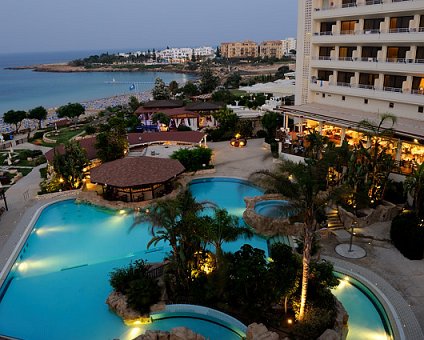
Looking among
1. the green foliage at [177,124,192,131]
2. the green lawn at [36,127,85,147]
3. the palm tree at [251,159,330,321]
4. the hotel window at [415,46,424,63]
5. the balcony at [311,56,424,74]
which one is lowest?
the green lawn at [36,127,85,147]

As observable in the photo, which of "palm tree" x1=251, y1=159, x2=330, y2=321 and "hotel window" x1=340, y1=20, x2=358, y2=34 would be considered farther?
"hotel window" x1=340, y1=20, x2=358, y2=34

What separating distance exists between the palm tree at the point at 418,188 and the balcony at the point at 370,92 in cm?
908

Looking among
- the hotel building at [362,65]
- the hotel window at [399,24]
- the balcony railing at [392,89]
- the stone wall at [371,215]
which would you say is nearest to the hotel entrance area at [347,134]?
the hotel building at [362,65]

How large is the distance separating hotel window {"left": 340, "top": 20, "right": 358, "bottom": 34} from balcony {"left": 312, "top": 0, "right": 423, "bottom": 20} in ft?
2.84

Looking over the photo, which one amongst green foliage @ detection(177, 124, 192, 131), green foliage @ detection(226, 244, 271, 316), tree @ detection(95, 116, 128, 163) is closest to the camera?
green foliage @ detection(226, 244, 271, 316)

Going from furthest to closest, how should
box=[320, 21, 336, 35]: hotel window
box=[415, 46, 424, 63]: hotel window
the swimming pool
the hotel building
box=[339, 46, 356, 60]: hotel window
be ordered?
1. box=[320, 21, 336, 35]: hotel window
2. box=[339, 46, 356, 60]: hotel window
3. the hotel building
4. box=[415, 46, 424, 63]: hotel window
5. the swimming pool

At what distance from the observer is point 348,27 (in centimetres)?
3116

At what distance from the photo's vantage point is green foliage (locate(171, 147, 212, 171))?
1177 inches

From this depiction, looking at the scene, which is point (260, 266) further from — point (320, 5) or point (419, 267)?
point (320, 5)

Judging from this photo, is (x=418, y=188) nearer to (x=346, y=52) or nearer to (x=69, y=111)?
(x=346, y=52)

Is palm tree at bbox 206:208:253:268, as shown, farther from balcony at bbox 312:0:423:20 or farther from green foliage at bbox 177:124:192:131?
green foliage at bbox 177:124:192:131

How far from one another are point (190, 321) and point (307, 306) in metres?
4.42

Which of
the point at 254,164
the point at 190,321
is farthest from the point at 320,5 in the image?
the point at 190,321

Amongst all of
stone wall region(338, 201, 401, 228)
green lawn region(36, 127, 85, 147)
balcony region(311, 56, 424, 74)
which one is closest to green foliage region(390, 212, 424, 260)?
stone wall region(338, 201, 401, 228)
